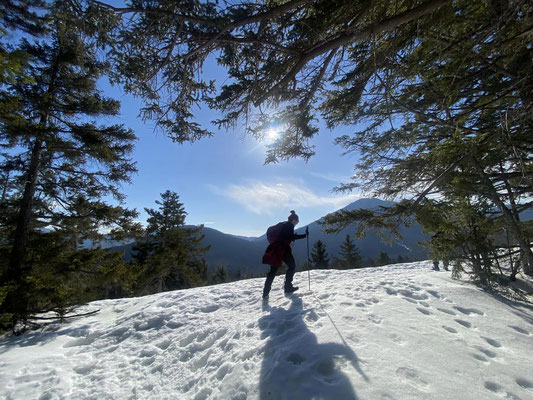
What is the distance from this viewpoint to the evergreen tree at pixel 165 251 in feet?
49.0

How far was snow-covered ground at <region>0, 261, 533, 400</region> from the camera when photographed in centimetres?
216

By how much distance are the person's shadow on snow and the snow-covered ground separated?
1 centimetres

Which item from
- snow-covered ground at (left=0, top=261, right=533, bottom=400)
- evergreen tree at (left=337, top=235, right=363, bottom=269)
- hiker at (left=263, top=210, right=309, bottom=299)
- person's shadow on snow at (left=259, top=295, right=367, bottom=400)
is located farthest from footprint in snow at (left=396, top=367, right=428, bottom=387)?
evergreen tree at (left=337, top=235, right=363, bottom=269)

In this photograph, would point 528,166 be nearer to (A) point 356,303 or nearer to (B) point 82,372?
(A) point 356,303

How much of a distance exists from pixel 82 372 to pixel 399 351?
4752 millimetres

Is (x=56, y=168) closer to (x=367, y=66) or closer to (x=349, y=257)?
(x=367, y=66)

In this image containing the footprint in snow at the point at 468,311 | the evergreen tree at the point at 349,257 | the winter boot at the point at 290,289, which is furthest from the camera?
the evergreen tree at the point at 349,257

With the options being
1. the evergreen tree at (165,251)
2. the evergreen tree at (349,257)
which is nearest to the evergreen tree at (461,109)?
the evergreen tree at (165,251)

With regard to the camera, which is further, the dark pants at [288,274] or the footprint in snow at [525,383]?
the dark pants at [288,274]

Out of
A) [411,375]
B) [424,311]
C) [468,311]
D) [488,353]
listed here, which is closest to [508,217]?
[468,311]

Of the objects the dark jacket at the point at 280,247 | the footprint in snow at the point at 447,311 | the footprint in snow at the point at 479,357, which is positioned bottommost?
the footprint in snow at the point at 479,357

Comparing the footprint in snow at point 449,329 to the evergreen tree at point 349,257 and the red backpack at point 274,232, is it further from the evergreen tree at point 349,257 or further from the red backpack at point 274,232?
the evergreen tree at point 349,257

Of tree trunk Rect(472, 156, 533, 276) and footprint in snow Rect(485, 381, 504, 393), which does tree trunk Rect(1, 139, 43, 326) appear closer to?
footprint in snow Rect(485, 381, 504, 393)

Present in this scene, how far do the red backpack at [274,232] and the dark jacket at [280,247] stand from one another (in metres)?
0.06
